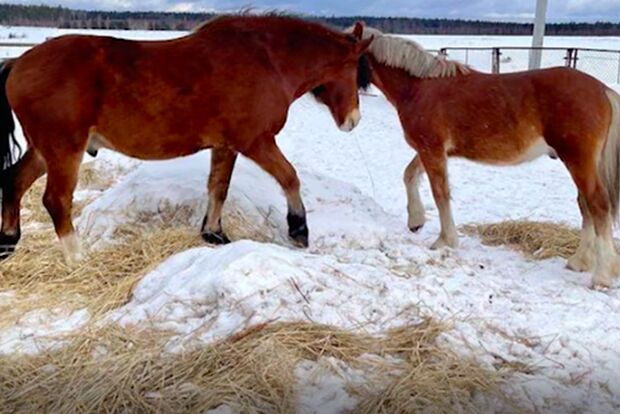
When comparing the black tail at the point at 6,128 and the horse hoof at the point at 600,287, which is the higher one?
the black tail at the point at 6,128

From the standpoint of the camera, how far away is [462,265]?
13.3ft

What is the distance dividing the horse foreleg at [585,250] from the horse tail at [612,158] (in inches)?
6.9

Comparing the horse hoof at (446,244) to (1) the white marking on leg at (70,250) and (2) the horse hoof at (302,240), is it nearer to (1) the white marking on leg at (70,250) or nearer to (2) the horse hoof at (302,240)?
(2) the horse hoof at (302,240)

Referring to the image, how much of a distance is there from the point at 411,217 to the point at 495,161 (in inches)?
39.3

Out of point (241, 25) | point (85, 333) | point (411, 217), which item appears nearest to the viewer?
point (85, 333)

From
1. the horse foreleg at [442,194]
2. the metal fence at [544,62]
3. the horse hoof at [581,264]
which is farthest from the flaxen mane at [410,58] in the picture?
the metal fence at [544,62]

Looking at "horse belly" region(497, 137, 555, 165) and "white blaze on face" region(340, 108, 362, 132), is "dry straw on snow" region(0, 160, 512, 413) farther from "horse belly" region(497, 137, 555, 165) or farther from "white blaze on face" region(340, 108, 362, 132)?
"white blaze on face" region(340, 108, 362, 132)

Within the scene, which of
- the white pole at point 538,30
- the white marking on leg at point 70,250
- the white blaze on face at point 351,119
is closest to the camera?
the white marking on leg at point 70,250

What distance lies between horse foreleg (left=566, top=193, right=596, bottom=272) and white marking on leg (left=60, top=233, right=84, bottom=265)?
10.9 feet

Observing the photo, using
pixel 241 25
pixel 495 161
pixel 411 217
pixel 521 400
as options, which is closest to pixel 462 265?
pixel 495 161

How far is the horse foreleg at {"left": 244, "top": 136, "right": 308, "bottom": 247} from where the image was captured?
13.8 feet

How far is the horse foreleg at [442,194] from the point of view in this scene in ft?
15.2

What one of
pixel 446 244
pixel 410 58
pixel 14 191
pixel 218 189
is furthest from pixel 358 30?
pixel 14 191

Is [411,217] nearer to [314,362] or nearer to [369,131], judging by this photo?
[314,362]
